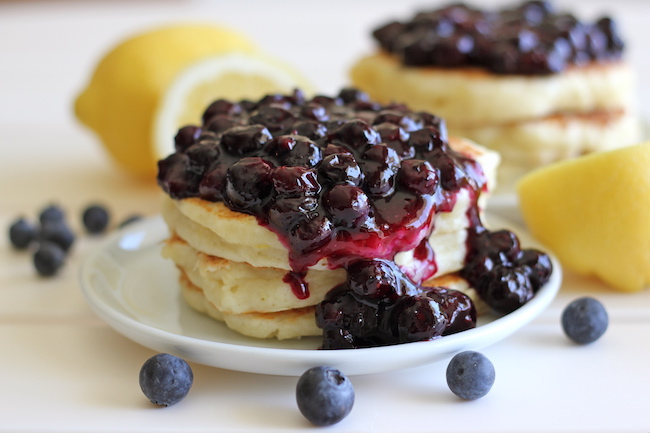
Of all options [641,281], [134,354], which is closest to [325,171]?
[134,354]

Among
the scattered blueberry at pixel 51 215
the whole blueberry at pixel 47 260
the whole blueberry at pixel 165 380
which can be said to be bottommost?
the scattered blueberry at pixel 51 215

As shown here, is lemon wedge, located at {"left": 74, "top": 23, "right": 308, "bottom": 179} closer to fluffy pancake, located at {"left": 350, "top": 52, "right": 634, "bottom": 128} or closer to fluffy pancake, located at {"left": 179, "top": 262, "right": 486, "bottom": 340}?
fluffy pancake, located at {"left": 350, "top": 52, "right": 634, "bottom": 128}

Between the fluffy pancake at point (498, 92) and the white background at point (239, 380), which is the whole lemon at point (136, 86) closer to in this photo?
the white background at point (239, 380)

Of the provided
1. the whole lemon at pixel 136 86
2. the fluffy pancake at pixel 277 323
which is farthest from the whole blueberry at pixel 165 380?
the whole lemon at pixel 136 86

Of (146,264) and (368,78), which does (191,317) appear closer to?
(146,264)

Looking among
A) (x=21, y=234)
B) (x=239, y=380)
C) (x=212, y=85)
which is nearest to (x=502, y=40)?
(x=212, y=85)
